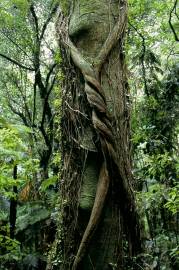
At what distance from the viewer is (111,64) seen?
2658 millimetres

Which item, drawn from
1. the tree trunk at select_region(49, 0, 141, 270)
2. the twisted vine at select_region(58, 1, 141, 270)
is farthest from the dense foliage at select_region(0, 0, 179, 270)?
the twisted vine at select_region(58, 1, 141, 270)

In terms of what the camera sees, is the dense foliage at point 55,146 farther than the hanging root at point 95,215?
Yes

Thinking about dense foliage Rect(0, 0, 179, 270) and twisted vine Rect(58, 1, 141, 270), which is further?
dense foliage Rect(0, 0, 179, 270)

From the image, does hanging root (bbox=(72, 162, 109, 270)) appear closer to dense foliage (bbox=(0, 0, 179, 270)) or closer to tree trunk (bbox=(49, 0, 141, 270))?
tree trunk (bbox=(49, 0, 141, 270))

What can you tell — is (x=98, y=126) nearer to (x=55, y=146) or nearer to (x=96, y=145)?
(x=96, y=145)

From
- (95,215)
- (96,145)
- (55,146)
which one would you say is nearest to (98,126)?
(96,145)

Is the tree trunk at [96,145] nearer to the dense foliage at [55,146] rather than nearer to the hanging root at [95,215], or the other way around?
the hanging root at [95,215]

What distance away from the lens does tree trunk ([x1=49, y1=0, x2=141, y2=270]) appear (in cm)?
236

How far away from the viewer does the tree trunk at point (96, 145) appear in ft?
7.73

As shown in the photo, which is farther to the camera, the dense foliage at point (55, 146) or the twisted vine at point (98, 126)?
the dense foliage at point (55, 146)

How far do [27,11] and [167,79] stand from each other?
Result: 12.8 feet

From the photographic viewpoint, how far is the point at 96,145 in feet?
7.92

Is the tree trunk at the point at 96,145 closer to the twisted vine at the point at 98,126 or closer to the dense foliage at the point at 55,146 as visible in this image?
the twisted vine at the point at 98,126

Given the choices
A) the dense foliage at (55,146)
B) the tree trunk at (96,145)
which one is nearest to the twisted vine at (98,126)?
the tree trunk at (96,145)
